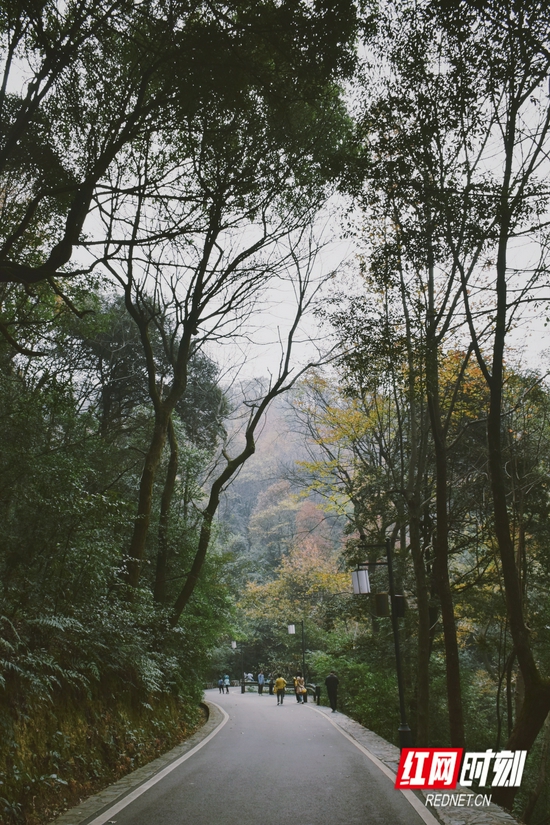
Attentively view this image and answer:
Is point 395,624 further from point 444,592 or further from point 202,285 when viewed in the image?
point 202,285

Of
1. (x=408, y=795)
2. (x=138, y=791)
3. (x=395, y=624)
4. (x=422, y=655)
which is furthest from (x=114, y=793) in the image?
(x=422, y=655)

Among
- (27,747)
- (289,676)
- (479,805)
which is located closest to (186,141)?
(27,747)

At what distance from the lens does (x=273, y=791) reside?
22.6ft

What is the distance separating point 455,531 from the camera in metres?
17.3

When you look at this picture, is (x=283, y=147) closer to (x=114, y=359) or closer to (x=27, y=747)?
(x=27, y=747)

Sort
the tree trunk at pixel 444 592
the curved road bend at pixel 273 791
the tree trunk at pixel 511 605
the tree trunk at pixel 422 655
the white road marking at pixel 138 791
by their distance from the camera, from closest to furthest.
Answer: the white road marking at pixel 138 791 < the curved road bend at pixel 273 791 < the tree trunk at pixel 511 605 < the tree trunk at pixel 444 592 < the tree trunk at pixel 422 655

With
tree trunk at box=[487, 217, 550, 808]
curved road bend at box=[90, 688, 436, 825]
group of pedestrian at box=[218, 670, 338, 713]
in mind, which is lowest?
group of pedestrian at box=[218, 670, 338, 713]

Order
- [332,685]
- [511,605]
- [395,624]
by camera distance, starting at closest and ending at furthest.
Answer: [511,605] < [395,624] < [332,685]

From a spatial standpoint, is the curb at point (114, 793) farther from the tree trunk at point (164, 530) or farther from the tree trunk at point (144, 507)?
the tree trunk at point (164, 530)

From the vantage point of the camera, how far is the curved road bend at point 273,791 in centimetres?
557

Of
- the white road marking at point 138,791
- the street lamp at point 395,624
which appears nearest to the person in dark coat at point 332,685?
the street lamp at point 395,624

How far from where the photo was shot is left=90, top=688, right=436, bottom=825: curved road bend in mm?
5570

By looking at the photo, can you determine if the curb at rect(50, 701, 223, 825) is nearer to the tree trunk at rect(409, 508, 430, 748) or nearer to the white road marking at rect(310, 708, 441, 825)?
the white road marking at rect(310, 708, 441, 825)

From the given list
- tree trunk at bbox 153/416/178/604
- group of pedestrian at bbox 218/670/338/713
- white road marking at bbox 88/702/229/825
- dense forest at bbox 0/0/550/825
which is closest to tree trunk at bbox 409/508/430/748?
dense forest at bbox 0/0/550/825
